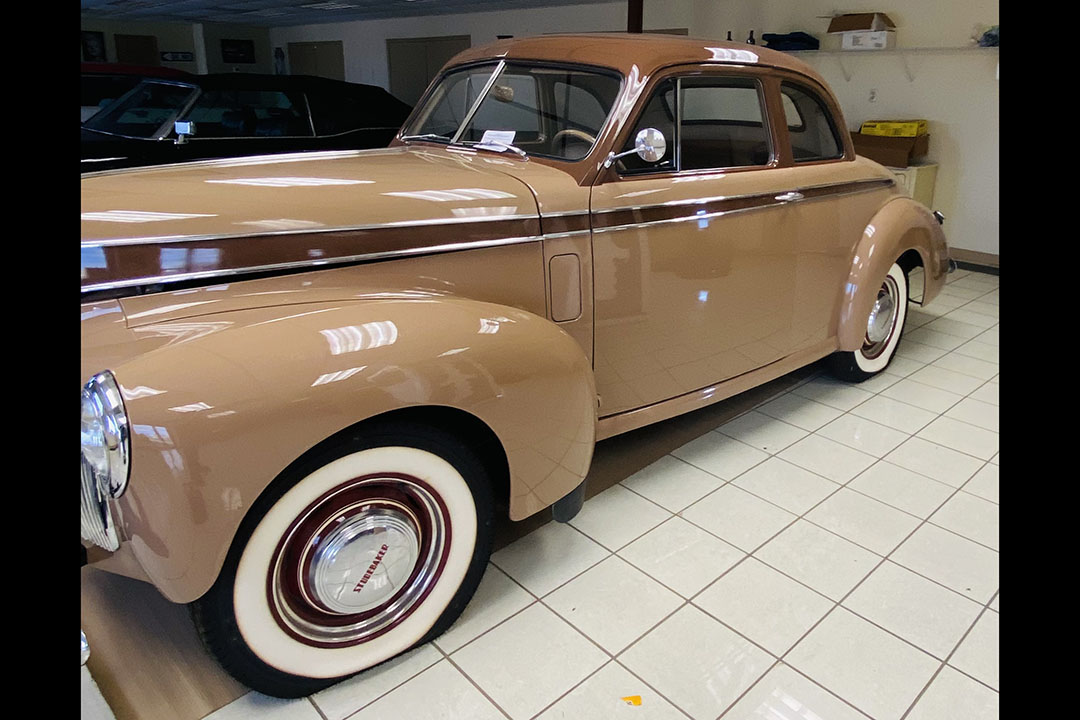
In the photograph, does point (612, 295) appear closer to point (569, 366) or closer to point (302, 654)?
point (569, 366)

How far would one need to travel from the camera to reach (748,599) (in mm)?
2293

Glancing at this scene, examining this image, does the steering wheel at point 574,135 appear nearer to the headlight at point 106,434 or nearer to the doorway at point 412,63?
the headlight at point 106,434

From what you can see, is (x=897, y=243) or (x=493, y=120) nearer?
(x=493, y=120)

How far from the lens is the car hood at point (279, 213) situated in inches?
69.4

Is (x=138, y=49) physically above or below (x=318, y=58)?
above

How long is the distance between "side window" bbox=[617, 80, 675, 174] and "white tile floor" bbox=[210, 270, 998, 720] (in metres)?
1.22

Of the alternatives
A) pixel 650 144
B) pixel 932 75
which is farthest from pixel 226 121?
pixel 932 75

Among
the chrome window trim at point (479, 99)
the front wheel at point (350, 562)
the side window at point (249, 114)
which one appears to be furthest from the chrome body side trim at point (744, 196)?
the side window at point (249, 114)

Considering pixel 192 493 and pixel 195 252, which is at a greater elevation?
pixel 195 252

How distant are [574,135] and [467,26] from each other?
9.64 meters

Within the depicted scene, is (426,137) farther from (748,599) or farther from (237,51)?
(237,51)

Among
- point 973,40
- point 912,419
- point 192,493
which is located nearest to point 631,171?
point 192,493
